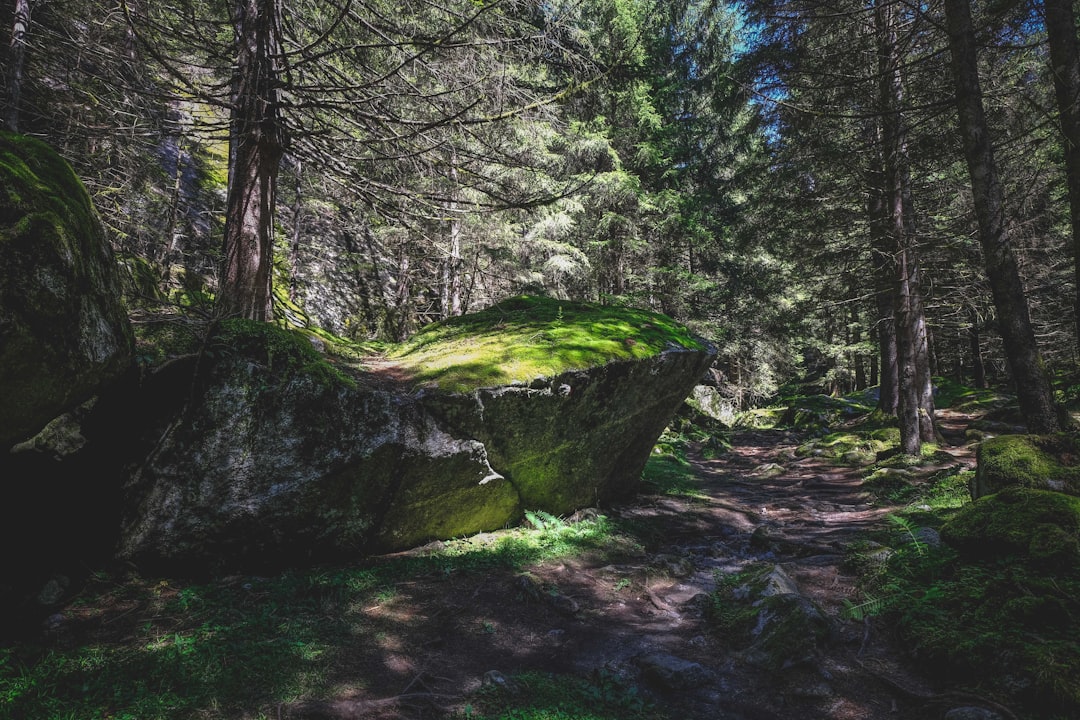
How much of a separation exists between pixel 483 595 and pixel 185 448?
274 cm

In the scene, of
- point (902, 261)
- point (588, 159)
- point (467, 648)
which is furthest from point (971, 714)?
point (588, 159)

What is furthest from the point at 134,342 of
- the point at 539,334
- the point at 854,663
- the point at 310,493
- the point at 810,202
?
the point at 810,202

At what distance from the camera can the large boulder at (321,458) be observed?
372 centimetres

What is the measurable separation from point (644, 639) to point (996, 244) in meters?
6.05

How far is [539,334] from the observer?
670cm

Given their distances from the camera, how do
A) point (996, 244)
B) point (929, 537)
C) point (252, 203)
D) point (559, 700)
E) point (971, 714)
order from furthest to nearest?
point (996, 244)
point (252, 203)
point (929, 537)
point (559, 700)
point (971, 714)

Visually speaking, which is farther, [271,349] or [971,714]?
[271,349]

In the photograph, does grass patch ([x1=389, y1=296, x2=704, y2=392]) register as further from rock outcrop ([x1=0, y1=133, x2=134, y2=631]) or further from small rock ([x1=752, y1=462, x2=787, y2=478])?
small rock ([x1=752, y1=462, x2=787, y2=478])

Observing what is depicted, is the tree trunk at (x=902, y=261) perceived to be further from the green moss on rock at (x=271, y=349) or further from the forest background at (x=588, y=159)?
the green moss on rock at (x=271, y=349)

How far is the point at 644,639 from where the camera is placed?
3.72m

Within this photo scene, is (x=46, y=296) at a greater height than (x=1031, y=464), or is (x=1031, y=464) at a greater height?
(x=46, y=296)

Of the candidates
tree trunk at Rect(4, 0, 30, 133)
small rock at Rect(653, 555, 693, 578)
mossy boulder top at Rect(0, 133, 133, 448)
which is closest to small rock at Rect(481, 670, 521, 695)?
small rock at Rect(653, 555, 693, 578)

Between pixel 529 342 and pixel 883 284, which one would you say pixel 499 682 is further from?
pixel 883 284

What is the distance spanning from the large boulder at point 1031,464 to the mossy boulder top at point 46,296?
24.7ft
